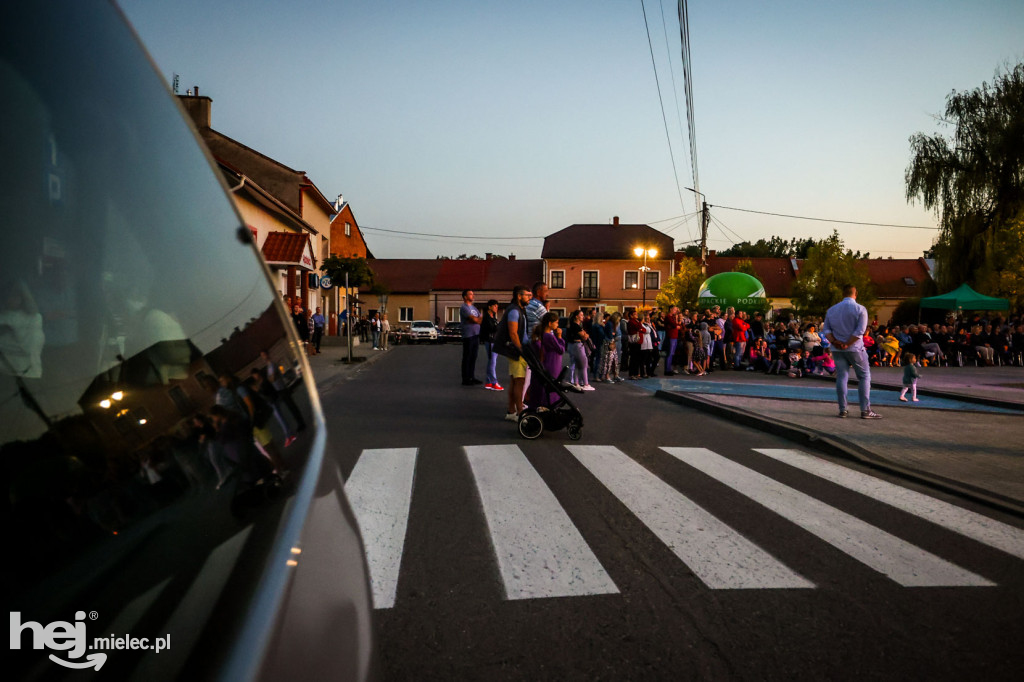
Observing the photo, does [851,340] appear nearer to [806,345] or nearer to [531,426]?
[531,426]

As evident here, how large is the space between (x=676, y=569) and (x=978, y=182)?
33.7 metres

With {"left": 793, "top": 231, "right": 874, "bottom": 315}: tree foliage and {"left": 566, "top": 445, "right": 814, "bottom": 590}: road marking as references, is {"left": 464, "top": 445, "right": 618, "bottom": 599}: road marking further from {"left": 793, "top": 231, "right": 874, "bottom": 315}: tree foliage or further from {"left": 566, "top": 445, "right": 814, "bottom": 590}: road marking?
{"left": 793, "top": 231, "right": 874, "bottom": 315}: tree foliage

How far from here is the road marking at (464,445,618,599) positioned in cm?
381

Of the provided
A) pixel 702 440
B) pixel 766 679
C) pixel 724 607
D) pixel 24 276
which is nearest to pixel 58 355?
pixel 24 276

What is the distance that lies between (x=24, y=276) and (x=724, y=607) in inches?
132

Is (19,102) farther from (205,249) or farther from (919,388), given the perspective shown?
(919,388)

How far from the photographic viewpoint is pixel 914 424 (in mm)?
10117

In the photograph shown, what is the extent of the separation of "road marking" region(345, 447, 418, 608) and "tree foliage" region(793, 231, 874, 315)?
178 ft

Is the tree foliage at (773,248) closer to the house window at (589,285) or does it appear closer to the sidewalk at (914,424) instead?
the house window at (589,285)

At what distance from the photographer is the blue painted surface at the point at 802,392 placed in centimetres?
1250

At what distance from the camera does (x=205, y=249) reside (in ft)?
3.82

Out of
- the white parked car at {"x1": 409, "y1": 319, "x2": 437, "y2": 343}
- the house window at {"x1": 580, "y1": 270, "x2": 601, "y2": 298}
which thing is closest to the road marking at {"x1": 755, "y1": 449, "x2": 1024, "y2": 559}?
the white parked car at {"x1": 409, "y1": 319, "x2": 437, "y2": 343}

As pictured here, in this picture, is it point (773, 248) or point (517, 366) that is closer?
point (517, 366)

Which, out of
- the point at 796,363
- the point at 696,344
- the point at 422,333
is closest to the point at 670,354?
the point at 696,344
